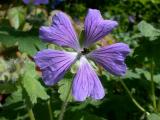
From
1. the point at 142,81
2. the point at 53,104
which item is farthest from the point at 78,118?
the point at 142,81

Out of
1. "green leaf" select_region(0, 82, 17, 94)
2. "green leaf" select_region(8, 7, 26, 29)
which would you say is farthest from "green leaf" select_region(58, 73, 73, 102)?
"green leaf" select_region(8, 7, 26, 29)

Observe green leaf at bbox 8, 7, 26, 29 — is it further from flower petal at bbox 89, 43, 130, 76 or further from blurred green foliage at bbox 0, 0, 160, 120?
flower petal at bbox 89, 43, 130, 76

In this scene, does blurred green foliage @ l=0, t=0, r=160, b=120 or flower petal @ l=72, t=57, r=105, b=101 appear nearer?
flower petal @ l=72, t=57, r=105, b=101

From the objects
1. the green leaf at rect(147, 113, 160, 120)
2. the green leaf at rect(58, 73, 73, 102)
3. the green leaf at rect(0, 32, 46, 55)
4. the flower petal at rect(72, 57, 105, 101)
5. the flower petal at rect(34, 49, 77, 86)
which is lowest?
the green leaf at rect(147, 113, 160, 120)

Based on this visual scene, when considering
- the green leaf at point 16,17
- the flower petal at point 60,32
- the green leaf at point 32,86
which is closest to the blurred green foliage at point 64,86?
the green leaf at point 32,86

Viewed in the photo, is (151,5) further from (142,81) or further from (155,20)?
(142,81)

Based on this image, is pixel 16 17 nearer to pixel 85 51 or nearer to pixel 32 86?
pixel 32 86

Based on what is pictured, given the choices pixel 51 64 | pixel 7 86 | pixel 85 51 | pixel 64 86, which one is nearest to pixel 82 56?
pixel 85 51

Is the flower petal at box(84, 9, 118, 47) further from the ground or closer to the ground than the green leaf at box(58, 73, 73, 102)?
further from the ground
